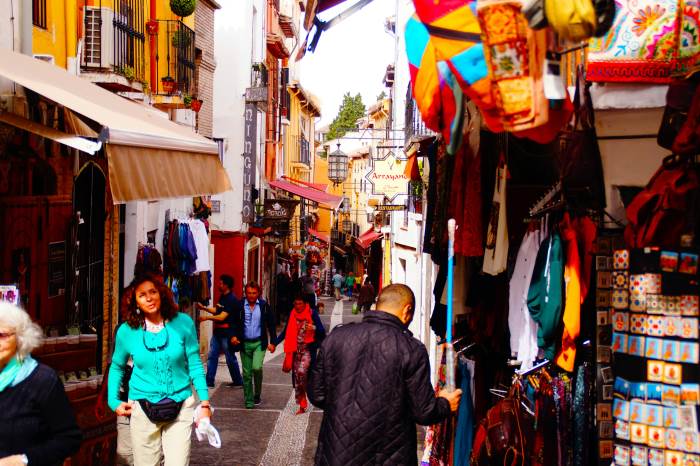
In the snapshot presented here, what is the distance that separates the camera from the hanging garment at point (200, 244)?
16766mm

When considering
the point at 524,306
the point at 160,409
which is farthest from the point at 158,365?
the point at 524,306

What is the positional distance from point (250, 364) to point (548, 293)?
7358 mm

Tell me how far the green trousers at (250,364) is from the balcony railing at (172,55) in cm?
516

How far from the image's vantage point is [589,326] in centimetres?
607

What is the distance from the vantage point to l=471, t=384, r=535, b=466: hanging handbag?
6344 mm

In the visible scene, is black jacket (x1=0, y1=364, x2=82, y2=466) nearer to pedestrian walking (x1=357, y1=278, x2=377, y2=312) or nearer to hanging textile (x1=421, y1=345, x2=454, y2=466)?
hanging textile (x1=421, y1=345, x2=454, y2=466)

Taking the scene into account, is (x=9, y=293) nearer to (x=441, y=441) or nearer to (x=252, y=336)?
(x=441, y=441)

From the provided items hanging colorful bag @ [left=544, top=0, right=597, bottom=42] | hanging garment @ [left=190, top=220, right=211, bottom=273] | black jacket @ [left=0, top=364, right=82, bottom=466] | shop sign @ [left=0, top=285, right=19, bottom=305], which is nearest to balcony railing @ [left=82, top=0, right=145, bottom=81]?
hanging garment @ [left=190, top=220, right=211, bottom=273]

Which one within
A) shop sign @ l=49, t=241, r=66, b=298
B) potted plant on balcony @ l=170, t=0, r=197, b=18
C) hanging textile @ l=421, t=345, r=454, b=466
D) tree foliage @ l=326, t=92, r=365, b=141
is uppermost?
tree foliage @ l=326, t=92, r=365, b=141

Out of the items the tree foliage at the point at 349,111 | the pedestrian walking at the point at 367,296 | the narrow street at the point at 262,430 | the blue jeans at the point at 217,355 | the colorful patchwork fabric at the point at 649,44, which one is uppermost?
the tree foliage at the point at 349,111

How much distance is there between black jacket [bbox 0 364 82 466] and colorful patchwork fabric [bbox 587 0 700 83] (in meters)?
3.51

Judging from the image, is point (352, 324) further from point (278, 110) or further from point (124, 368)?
point (278, 110)

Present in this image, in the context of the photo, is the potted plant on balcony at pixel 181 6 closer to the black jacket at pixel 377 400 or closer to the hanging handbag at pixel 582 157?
the hanging handbag at pixel 582 157

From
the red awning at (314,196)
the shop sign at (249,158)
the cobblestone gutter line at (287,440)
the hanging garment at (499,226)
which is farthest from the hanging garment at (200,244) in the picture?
the red awning at (314,196)
